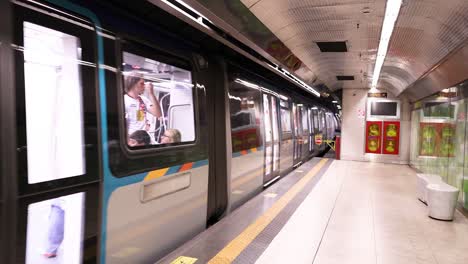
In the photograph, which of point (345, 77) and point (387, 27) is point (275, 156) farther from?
point (345, 77)

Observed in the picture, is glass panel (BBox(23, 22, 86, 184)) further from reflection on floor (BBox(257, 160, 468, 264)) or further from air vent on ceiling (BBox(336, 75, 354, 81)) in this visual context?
air vent on ceiling (BBox(336, 75, 354, 81))

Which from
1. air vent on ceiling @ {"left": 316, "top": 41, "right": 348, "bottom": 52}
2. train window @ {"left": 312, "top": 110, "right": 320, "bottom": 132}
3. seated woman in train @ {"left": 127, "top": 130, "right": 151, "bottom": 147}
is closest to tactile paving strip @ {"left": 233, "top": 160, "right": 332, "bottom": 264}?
seated woman in train @ {"left": 127, "top": 130, "right": 151, "bottom": 147}

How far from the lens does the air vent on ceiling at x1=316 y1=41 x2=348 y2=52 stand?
596 cm

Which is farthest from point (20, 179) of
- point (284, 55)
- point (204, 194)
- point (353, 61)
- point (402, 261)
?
point (353, 61)

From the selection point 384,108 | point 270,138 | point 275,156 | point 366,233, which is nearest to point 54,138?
point 366,233

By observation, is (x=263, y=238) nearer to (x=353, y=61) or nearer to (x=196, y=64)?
(x=196, y=64)

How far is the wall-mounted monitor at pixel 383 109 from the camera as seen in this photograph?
39.0 feet

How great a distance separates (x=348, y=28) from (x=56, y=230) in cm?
455

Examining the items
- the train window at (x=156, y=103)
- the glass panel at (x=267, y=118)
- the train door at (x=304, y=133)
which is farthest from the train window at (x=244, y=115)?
the train door at (x=304, y=133)

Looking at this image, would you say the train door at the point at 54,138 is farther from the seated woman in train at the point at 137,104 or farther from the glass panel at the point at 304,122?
the glass panel at the point at 304,122

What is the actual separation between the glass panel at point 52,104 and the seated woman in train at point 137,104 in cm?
49

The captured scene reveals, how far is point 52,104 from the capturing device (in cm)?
194

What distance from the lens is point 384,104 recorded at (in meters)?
12.1

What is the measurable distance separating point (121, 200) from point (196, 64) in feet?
5.85
